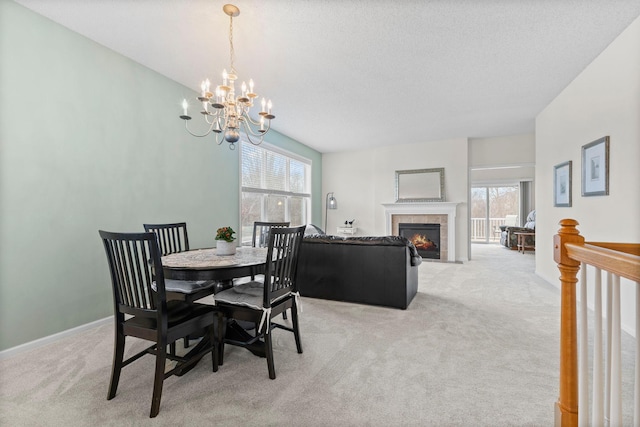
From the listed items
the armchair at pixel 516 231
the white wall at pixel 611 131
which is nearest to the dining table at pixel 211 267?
the white wall at pixel 611 131

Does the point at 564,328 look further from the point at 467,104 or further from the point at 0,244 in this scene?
the point at 467,104

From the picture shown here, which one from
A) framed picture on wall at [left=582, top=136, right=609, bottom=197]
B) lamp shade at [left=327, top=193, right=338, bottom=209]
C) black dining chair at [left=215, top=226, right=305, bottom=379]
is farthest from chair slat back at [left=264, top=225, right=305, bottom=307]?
lamp shade at [left=327, top=193, right=338, bottom=209]

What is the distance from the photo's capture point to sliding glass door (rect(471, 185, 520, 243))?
9.85m

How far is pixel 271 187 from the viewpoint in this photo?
18.5ft

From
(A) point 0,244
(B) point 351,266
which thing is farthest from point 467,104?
(A) point 0,244

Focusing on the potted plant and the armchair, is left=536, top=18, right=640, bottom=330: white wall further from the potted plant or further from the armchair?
the armchair

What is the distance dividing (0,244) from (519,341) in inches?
157

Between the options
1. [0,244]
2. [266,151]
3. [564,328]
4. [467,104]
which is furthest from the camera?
[266,151]

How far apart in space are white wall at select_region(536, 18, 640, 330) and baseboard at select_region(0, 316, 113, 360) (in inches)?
185

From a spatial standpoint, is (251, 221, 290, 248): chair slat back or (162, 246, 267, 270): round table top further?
(251, 221, 290, 248): chair slat back

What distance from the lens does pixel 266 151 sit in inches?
214

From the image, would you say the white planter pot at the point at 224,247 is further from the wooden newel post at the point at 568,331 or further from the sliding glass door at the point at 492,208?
the sliding glass door at the point at 492,208

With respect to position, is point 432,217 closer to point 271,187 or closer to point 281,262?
point 271,187

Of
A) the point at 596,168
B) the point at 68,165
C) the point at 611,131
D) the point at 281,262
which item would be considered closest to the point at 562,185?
the point at 596,168
